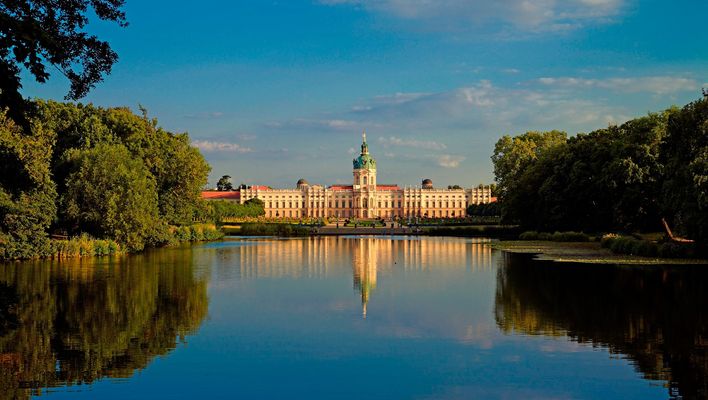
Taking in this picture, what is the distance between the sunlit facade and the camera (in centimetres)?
16600

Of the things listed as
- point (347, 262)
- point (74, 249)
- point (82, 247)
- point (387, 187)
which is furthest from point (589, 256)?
point (387, 187)

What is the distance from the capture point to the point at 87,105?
129 feet

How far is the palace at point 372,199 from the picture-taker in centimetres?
16575

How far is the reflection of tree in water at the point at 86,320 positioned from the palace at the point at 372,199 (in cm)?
14144

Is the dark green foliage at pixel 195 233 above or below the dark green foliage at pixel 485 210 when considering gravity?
below

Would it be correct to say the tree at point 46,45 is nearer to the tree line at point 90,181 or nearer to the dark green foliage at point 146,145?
the tree line at point 90,181

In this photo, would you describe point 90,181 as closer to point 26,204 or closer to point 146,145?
point 26,204

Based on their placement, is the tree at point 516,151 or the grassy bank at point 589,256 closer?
the grassy bank at point 589,256

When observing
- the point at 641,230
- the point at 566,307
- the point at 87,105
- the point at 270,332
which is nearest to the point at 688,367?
the point at 566,307

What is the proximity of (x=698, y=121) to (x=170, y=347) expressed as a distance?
72.6 feet

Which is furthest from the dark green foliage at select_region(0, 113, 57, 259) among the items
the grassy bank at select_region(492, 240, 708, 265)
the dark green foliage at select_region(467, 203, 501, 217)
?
the dark green foliage at select_region(467, 203, 501, 217)

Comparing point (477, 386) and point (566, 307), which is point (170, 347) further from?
point (566, 307)

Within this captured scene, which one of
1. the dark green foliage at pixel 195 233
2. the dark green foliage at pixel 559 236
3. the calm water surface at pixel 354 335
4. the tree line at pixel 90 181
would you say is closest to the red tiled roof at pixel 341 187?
the dark green foliage at pixel 195 233

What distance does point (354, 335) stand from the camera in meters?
13.2
